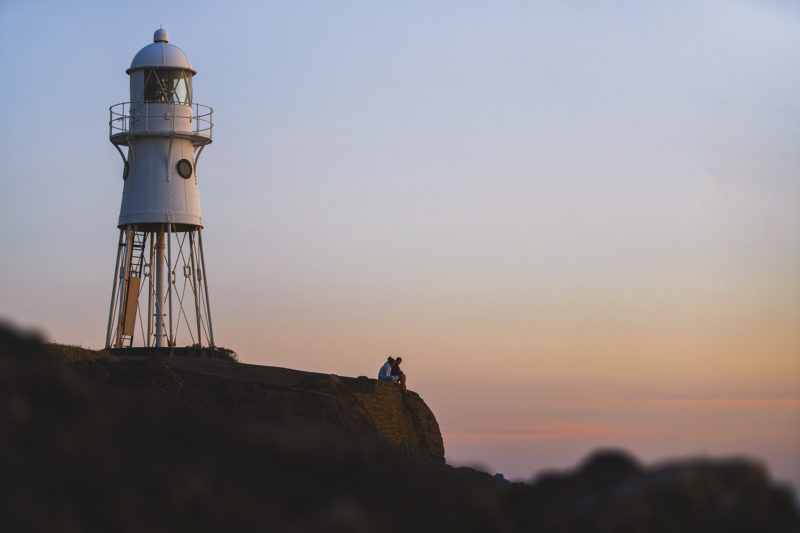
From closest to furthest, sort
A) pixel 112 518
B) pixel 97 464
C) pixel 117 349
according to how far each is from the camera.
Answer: pixel 112 518, pixel 97 464, pixel 117 349

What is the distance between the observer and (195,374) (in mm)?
30125

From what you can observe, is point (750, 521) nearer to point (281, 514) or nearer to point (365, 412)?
point (281, 514)

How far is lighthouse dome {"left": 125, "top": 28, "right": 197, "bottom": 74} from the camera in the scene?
41.2 m

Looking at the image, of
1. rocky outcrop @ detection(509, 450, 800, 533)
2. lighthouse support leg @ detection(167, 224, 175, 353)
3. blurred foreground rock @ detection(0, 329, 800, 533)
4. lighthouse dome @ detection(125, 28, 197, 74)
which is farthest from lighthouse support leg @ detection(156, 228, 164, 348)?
rocky outcrop @ detection(509, 450, 800, 533)

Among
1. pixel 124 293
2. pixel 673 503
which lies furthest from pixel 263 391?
pixel 673 503

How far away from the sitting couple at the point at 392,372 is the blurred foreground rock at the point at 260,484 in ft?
87.2

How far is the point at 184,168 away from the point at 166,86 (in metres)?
3.00

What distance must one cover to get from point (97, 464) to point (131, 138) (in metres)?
34.6

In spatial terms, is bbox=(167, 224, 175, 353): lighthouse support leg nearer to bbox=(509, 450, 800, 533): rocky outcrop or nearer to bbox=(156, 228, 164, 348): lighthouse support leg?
bbox=(156, 228, 164, 348): lighthouse support leg

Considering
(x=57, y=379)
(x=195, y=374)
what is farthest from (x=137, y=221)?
(x=57, y=379)

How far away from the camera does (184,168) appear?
4128 centimetres

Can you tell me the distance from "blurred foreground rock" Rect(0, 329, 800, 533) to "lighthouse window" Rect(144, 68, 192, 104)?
1280 inches

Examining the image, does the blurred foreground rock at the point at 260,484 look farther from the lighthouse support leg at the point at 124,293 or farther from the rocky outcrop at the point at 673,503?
the lighthouse support leg at the point at 124,293

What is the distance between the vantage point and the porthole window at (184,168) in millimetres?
41125
